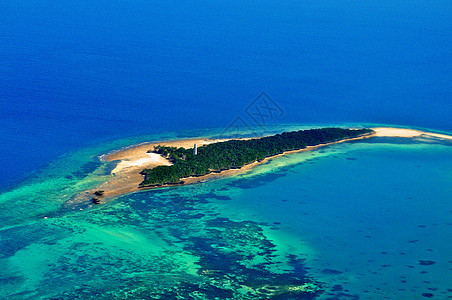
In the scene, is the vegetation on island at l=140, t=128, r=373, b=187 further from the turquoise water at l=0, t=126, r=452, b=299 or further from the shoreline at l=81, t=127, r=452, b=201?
the turquoise water at l=0, t=126, r=452, b=299

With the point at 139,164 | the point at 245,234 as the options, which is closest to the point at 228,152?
the point at 139,164

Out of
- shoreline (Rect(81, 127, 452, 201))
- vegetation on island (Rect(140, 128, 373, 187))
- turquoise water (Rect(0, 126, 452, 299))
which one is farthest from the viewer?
vegetation on island (Rect(140, 128, 373, 187))

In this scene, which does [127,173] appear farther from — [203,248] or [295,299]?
[295,299]

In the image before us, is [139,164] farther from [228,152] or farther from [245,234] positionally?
[245,234]

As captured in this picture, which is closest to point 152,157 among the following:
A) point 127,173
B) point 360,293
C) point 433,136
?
point 127,173

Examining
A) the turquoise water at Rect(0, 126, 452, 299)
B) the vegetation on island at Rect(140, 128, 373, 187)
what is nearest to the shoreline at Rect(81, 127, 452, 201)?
the vegetation on island at Rect(140, 128, 373, 187)
